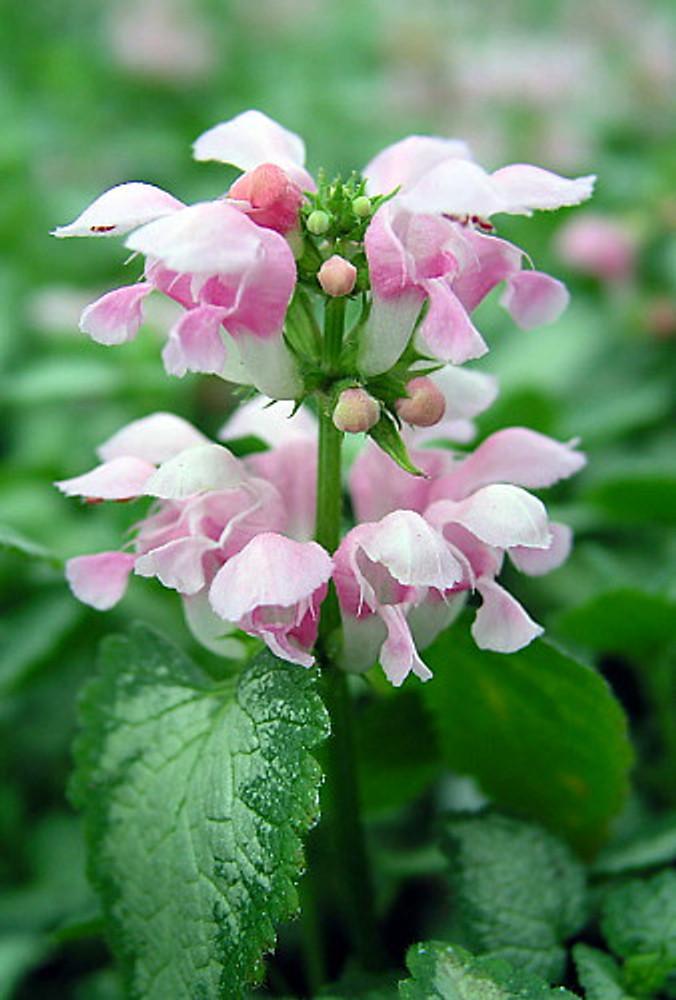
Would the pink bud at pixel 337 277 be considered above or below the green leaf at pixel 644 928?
above

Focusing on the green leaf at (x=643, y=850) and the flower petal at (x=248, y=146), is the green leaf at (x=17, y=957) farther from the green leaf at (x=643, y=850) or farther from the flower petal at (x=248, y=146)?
the flower petal at (x=248, y=146)

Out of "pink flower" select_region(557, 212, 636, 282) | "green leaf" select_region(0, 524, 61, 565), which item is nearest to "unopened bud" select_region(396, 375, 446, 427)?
"green leaf" select_region(0, 524, 61, 565)

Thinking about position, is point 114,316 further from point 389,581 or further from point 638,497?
point 638,497

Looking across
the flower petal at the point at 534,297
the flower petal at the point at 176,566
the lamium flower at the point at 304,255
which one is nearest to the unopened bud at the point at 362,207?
the lamium flower at the point at 304,255

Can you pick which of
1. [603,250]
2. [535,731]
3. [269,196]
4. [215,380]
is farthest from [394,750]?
[603,250]

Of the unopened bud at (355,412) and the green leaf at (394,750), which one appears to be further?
the green leaf at (394,750)

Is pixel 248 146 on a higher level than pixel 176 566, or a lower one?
higher
